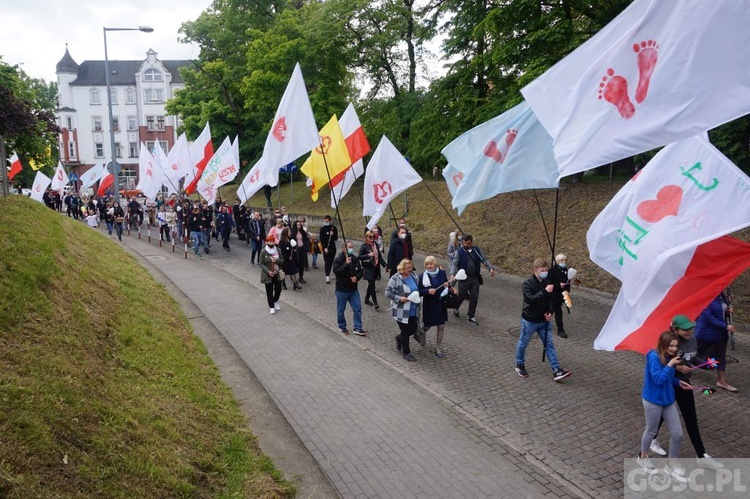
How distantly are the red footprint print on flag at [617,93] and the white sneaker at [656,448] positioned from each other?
356 centimetres

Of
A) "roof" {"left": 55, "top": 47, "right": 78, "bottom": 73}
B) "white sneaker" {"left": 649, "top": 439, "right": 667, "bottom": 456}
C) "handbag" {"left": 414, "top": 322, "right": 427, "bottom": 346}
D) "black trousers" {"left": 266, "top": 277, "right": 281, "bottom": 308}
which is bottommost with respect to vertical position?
"white sneaker" {"left": 649, "top": 439, "right": 667, "bottom": 456}

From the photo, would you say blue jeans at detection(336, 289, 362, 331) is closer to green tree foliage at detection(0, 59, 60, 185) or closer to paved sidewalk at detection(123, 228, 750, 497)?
paved sidewalk at detection(123, 228, 750, 497)

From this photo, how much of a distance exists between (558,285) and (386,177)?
18.9 feet

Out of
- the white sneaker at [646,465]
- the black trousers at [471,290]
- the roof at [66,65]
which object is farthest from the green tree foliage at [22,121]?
the roof at [66,65]

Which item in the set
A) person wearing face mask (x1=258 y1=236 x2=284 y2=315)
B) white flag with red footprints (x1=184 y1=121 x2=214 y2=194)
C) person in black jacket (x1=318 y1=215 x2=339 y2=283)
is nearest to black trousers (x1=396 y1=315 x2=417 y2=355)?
person wearing face mask (x1=258 y1=236 x2=284 y2=315)

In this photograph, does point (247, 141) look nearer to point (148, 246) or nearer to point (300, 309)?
point (148, 246)

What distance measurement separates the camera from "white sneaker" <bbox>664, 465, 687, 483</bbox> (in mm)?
5372

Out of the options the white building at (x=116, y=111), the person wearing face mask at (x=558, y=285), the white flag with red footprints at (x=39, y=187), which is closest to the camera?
the person wearing face mask at (x=558, y=285)

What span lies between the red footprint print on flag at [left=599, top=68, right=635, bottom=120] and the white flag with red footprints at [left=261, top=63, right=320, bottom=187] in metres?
6.98

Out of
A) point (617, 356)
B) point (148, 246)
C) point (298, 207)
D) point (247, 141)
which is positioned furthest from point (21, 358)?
point (247, 141)

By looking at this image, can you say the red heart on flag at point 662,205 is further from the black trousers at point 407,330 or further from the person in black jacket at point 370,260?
the person in black jacket at point 370,260

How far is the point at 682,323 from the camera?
5.45 meters

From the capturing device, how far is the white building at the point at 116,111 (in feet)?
236

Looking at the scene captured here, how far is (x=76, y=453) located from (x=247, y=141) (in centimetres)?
3399
